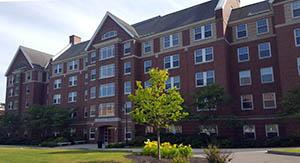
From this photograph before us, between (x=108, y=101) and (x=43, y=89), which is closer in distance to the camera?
(x=108, y=101)

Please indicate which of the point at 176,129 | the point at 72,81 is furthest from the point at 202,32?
the point at 72,81

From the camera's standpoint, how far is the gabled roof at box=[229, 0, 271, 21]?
1438 inches

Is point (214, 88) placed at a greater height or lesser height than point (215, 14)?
lesser

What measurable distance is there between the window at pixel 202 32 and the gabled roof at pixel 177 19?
1136mm

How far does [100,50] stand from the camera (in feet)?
151

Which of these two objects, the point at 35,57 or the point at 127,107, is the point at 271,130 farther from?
the point at 35,57

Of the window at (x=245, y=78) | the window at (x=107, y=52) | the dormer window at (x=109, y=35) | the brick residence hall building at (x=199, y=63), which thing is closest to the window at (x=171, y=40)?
the brick residence hall building at (x=199, y=63)

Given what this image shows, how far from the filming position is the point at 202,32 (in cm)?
3778

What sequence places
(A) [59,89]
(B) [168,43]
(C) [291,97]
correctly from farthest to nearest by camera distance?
(A) [59,89]
(B) [168,43]
(C) [291,97]

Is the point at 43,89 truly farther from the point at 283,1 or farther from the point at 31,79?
the point at 283,1

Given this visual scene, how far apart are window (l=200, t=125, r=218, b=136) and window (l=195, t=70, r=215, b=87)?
513 centimetres

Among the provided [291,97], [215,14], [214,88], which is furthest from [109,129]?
[291,97]

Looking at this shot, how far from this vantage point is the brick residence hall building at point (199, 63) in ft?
106

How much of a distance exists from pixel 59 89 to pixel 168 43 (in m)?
25.1
